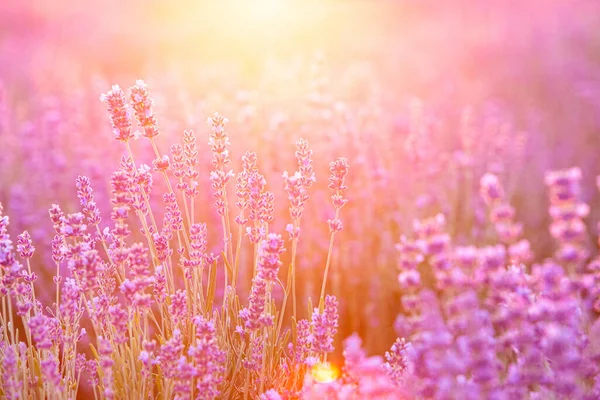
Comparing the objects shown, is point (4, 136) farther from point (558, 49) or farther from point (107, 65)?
point (107, 65)

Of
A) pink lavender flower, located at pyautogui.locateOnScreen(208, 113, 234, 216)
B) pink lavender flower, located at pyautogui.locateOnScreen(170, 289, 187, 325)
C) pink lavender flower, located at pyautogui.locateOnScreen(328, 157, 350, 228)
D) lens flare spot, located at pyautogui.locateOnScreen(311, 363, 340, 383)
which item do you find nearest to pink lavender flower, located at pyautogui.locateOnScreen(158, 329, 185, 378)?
pink lavender flower, located at pyautogui.locateOnScreen(170, 289, 187, 325)

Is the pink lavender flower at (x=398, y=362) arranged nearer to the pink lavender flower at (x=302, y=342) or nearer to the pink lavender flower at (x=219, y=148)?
the pink lavender flower at (x=302, y=342)

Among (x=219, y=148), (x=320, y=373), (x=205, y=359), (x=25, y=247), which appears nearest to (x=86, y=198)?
(x=25, y=247)

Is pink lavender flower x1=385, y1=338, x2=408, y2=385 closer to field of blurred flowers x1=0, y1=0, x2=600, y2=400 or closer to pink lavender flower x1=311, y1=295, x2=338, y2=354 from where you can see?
field of blurred flowers x1=0, y1=0, x2=600, y2=400

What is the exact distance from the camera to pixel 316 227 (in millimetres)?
4723

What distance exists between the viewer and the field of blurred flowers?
1.78 m

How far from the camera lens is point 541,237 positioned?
5172 millimetres

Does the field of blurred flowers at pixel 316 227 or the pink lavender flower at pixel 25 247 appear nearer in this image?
the field of blurred flowers at pixel 316 227

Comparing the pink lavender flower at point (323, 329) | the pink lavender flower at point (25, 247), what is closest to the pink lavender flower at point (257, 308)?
the pink lavender flower at point (323, 329)

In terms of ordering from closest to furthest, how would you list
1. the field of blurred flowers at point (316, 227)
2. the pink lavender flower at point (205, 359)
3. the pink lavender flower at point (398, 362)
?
the field of blurred flowers at point (316, 227)
the pink lavender flower at point (205, 359)
the pink lavender flower at point (398, 362)

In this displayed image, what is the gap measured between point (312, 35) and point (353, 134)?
11125 millimetres

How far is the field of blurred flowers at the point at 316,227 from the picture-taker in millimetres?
1778

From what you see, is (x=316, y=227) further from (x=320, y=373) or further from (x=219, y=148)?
(x=320, y=373)

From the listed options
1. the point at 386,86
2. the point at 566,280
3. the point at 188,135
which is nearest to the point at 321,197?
the point at 188,135
